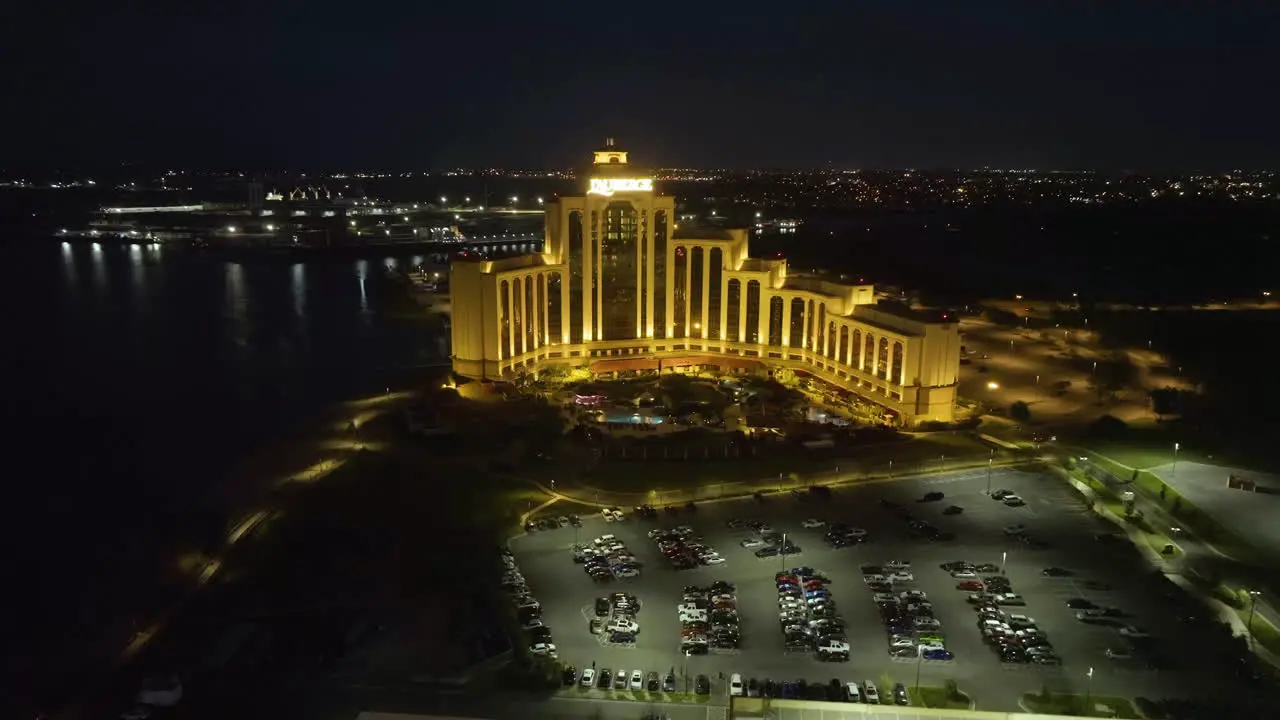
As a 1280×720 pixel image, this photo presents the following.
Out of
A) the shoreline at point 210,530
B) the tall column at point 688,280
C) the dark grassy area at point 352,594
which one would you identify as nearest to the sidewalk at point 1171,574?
the dark grassy area at point 352,594

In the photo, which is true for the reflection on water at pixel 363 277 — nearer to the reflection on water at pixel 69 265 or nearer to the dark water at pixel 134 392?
the dark water at pixel 134 392

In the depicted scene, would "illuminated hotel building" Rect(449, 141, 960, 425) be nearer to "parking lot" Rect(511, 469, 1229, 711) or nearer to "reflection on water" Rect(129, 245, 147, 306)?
"parking lot" Rect(511, 469, 1229, 711)

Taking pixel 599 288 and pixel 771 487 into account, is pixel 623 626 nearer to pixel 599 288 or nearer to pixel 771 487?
pixel 771 487

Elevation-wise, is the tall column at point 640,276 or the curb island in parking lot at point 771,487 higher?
the tall column at point 640,276

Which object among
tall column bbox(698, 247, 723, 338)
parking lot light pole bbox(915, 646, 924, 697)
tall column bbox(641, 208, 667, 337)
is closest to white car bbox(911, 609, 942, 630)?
parking lot light pole bbox(915, 646, 924, 697)

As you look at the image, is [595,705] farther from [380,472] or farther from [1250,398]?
[1250,398]

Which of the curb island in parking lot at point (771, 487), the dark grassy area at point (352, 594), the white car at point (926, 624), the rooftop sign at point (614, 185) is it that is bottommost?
the dark grassy area at point (352, 594)
